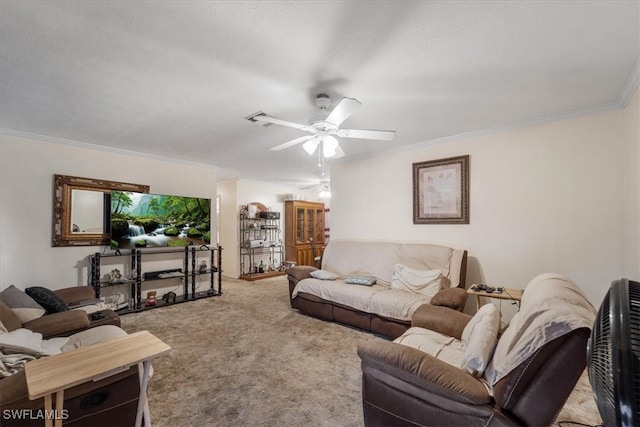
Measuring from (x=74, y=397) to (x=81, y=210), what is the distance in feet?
10.5

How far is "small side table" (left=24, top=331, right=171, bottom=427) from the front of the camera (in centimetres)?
113

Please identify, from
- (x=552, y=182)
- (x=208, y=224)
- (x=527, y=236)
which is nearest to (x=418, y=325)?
(x=527, y=236)

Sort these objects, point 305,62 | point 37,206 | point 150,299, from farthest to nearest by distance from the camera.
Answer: point 150,299
point 37,206
point 305,62

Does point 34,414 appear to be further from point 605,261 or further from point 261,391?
point 605,261

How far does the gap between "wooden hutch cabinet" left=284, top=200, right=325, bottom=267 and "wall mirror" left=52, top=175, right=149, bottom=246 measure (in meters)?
3.89

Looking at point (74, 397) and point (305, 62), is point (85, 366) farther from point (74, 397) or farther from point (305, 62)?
point (305, 62)

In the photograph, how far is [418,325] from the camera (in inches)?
95.8

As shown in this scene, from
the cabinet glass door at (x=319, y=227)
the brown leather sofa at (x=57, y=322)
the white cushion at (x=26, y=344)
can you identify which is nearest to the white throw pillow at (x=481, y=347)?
the white cushion at (x=26, y=344)

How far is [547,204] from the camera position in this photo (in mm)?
3041

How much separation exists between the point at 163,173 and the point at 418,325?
4419 millimetres

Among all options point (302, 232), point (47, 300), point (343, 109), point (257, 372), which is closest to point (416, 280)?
point (257, 372)

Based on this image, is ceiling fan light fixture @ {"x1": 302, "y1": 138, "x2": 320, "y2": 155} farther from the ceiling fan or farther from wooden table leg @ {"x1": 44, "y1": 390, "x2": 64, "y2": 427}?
wooden table leg @ {"x1": 44, "y1": 390, "x2": 64, "y2": 427}

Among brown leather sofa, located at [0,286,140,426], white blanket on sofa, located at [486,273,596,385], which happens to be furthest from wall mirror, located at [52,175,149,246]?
white blanket on sofa, located at [486,273,596,385]

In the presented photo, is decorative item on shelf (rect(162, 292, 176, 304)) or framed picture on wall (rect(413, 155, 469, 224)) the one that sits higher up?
framed picture on wall (rect(413, 155, 469, 224))
